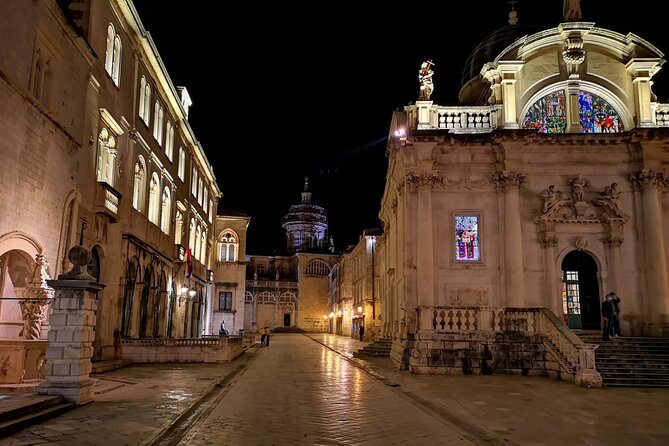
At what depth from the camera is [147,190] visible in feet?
85.2

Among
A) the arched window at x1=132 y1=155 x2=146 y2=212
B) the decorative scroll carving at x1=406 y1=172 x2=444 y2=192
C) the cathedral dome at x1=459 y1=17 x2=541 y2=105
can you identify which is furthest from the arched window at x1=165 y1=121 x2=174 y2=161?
the cathedral dome at x1=459 y1=17 x2=541 y2=105

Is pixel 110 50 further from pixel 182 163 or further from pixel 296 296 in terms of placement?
pixel 296 296

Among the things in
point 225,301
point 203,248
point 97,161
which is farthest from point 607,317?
point 225,301

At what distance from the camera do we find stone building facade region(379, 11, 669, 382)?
72.7ft

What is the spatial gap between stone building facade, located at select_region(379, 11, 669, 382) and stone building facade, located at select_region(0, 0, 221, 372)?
1117 cm

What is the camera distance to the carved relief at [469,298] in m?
22.2

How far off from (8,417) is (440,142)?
18209 millimetres

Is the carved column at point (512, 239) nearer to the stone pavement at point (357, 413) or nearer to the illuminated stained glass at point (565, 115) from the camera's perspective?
the illuminated stained glass at point (565, 115)

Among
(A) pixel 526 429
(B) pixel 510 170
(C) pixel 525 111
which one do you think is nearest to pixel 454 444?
(A) pixel 526 429

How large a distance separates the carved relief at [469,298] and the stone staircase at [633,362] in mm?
3877

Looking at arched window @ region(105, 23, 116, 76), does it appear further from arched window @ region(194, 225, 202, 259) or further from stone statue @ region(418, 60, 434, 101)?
arched window @ region(194, 225, 202, 259)

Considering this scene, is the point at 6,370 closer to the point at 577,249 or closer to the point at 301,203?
the point at 577,249

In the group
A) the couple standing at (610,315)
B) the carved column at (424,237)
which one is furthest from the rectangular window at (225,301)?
the couple standing at (610,315)

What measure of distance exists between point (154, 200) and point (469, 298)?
52.2 feet
